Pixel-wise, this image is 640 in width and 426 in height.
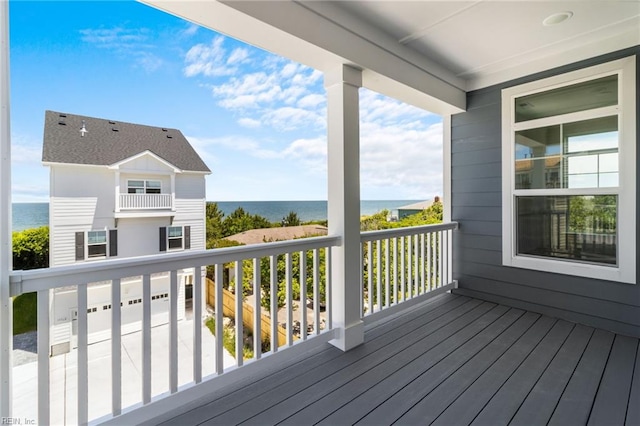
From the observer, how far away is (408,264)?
332cm

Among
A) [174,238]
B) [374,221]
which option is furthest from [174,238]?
[374,221]

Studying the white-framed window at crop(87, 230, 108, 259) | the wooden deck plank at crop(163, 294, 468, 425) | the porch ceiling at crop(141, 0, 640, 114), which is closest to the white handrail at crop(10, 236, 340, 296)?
the white-framed window at crop(87, 230, 108, 259)

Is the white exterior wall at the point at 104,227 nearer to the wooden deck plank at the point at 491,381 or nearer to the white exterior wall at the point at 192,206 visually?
the white exterior wall at the point at 192,206

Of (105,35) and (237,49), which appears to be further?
(237,49)

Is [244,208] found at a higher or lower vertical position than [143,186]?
lower

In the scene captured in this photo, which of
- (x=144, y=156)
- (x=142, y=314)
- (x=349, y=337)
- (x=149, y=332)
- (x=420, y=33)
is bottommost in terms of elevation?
(x=349, y=337)

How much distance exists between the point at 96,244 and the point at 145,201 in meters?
0.35

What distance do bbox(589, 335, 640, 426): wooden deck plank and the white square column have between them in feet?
4.91

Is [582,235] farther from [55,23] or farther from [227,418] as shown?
[55,23]

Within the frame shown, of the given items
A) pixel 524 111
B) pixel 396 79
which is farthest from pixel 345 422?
pixel 524 111

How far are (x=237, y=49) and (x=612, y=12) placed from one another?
3.90 metres

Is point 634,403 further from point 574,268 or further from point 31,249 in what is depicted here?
point 31,249

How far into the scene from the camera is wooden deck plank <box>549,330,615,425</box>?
5.50 ft

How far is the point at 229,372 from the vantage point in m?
1.92
